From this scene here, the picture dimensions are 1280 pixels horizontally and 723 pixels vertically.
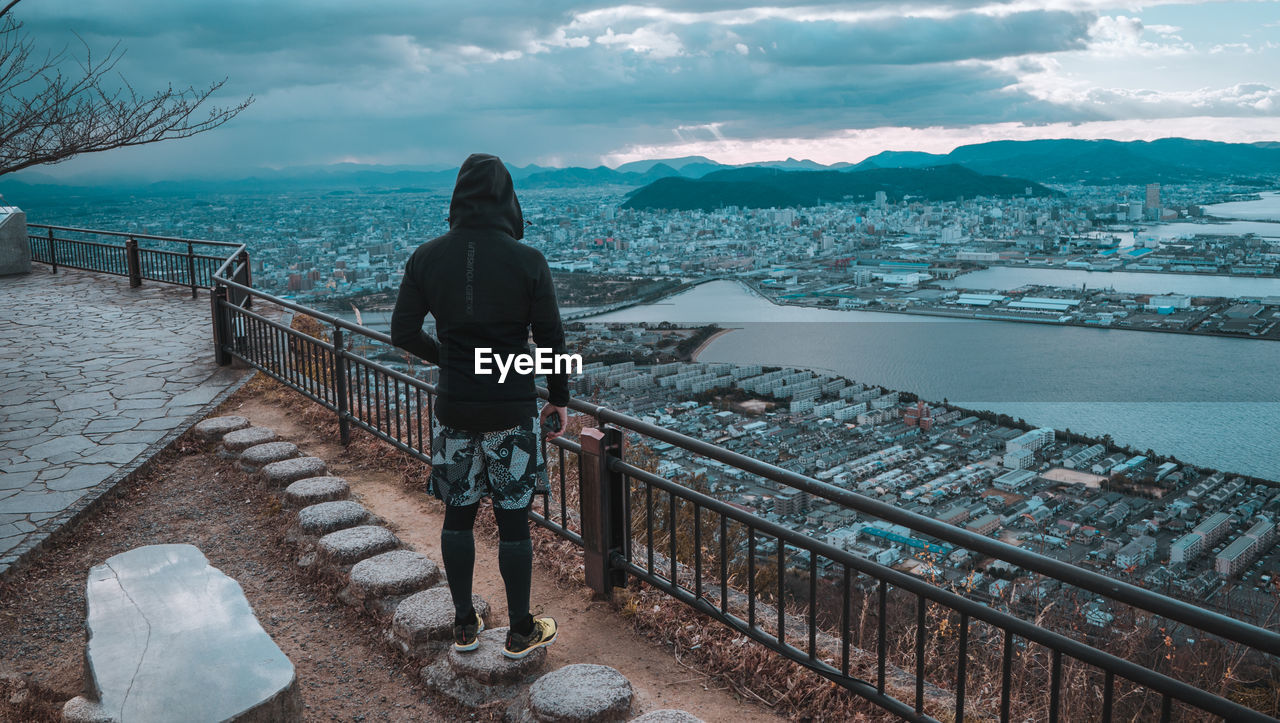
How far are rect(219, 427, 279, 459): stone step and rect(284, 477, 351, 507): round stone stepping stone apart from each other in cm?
117

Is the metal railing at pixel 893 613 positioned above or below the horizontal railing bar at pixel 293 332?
below

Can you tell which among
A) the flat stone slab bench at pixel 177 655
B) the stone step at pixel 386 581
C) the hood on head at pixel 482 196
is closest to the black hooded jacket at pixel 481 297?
the hood on head at pixel 482 196

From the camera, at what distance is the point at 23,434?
686 centimetres

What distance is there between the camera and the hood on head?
9.60 feet

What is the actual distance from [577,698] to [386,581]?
1.45 m

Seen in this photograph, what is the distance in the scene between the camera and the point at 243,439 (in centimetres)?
638

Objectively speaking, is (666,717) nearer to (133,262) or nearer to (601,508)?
(601,508)

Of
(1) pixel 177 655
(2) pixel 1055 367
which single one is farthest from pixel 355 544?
(2) pixel 1055 367

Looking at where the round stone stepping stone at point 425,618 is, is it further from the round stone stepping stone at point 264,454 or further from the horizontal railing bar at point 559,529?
the round stone stepping stone at point 264,454

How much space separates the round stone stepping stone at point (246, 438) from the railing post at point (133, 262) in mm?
9878

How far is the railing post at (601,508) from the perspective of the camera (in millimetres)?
3836

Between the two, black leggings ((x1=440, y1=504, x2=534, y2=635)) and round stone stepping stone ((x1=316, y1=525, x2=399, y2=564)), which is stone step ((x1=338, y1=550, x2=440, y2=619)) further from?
black leggings ((x1=440, y1=504, x2=534, y2=635))

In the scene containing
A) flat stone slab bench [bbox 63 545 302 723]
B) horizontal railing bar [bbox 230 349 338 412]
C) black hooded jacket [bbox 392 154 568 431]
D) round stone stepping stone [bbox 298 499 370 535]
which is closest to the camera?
flat stone slab bench [bbox 63 545 302 723]

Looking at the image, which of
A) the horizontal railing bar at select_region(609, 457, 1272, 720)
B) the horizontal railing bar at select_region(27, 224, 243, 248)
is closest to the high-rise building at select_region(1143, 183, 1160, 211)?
the horizontal railing bar at select_region(27, 224, 243, 248)
